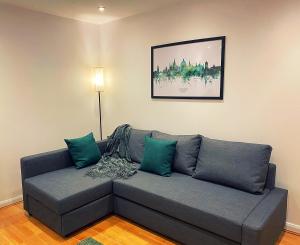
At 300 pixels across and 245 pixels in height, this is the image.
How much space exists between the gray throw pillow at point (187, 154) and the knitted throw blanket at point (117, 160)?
0.53m

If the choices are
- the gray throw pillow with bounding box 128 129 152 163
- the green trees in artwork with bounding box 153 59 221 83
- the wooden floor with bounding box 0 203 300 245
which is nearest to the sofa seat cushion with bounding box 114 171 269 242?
the wooden floor with bounding box 0 203 300 245

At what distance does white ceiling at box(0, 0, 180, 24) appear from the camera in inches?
114

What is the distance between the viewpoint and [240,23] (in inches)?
101

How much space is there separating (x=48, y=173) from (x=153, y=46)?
2.07m

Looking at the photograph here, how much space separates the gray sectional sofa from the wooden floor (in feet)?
0.26

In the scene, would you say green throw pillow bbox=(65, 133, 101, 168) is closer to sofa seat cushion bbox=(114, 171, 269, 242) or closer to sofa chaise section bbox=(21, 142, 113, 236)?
sofa chaise section bbox=(21, 142, 113, 236)

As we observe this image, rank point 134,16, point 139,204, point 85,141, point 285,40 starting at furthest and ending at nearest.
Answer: point 134,16 → point 85,141 → point 139,204 → point 285,40

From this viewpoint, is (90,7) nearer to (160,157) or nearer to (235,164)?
(160,157)

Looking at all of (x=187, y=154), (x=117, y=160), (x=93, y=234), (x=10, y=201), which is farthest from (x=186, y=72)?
(x=10, y=201)

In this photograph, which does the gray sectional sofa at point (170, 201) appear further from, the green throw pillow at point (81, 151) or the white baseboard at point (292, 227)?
the white baseboard at point (292, 227)

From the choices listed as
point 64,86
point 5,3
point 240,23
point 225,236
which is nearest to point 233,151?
point 225,236

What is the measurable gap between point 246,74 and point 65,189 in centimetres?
219

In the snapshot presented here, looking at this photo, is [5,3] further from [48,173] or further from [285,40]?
[285,40]

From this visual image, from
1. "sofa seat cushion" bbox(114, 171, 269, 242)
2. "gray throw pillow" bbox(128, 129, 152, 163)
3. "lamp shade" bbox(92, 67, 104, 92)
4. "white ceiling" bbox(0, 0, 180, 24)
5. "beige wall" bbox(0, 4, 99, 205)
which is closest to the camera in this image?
"sofa seat cushion" bbox(114, 171, 269, 242)
